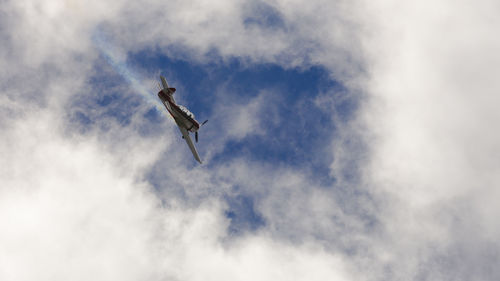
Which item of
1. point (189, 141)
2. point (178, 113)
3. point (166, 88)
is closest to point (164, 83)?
point (166, 88)

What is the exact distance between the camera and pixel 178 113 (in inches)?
5074

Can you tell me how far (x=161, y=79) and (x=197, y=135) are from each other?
17211 millimetres

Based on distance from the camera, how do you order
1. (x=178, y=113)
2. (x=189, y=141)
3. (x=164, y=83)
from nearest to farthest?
1. (x=164, y=83)
2. (x=178, y=113)
3. (x=189, y=141)

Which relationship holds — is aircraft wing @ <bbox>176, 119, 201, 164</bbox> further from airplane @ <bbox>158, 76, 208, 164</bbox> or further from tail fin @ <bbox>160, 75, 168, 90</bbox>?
tail fin @ <bbox>160, 75, 168, 90</bbox>

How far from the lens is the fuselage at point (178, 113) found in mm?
128375

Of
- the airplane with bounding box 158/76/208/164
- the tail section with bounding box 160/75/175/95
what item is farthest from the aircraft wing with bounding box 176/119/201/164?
the tail section with bounding box 160/75/175/95

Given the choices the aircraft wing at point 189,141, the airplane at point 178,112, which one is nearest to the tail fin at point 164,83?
the airplane at point 178,112

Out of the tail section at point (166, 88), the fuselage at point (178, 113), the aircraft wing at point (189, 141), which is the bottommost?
the aircraft wing at point (189, 141)

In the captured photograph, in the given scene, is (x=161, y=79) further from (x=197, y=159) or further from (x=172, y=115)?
(x=197, y=159)

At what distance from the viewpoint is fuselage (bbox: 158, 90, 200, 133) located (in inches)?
5054

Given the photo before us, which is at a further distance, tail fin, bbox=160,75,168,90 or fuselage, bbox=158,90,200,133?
fuselage, bbox=158,90,200,133

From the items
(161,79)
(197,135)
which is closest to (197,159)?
(197,135)

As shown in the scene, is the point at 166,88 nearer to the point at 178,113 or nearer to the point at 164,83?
the point at 164,83

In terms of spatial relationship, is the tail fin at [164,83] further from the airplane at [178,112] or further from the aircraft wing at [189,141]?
the aircraft wing at [189,141]
